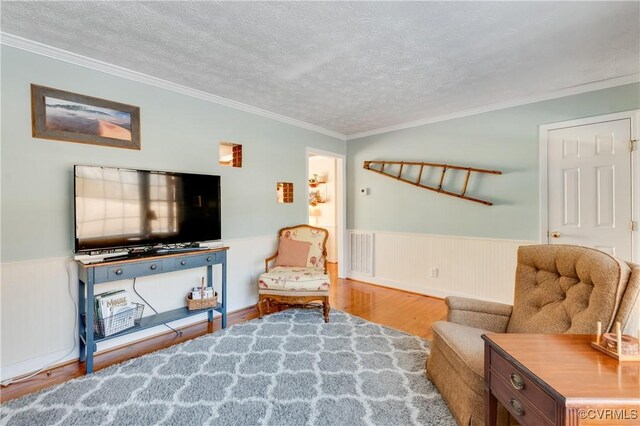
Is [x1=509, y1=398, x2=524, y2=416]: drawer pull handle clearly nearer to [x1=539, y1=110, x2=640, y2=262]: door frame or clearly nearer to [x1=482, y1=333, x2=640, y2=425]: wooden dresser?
[x1=482, y1=333, x2=640, y2=425]: wooden dresser

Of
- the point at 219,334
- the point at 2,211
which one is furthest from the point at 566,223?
the point at 2,211

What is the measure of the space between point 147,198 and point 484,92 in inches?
136

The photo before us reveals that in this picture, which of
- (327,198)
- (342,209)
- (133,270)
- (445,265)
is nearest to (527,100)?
(445,265)

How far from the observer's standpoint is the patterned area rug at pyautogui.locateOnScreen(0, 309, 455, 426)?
1.66 metres

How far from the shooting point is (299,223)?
4.10 meters

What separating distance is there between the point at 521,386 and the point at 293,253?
277cm

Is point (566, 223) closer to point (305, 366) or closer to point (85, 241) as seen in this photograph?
point (305, 366)

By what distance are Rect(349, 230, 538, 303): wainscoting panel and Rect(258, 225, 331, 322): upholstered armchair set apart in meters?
1.26

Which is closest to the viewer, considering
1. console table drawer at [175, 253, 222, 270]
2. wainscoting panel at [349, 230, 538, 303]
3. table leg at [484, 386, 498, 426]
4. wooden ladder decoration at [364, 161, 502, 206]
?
table leg at [484, 386, 498, 426]

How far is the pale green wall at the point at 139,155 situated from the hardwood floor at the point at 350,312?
891 millimetres

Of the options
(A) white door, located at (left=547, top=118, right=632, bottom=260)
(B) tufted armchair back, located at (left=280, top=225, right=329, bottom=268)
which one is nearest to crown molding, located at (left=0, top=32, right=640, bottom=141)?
(A) white door, located at (left=547, top=118, right=632, bottom=260)

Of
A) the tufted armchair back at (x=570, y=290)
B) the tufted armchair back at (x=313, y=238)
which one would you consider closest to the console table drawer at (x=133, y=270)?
the tufted armchair back at (x=313, y=238)

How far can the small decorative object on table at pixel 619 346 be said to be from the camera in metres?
1.04

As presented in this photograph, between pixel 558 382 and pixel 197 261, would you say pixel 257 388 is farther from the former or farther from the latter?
pixel 558 382
